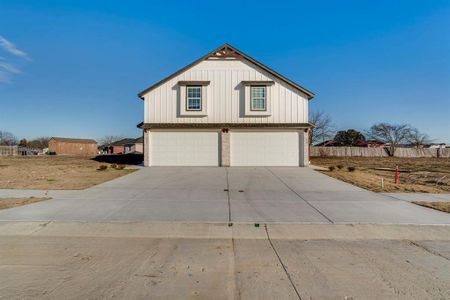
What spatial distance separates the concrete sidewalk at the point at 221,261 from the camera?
115 inches

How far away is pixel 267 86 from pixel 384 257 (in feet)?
48.6

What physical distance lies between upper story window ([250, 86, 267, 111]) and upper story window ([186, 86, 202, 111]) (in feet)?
12.8

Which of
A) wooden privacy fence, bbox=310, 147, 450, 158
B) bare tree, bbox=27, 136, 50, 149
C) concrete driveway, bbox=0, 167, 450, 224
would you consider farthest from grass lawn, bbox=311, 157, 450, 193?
bare tree, bbox=27, 136, 50, 149

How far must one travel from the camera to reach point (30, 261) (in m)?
3.62

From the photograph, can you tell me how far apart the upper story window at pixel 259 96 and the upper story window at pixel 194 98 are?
3888 millimetres

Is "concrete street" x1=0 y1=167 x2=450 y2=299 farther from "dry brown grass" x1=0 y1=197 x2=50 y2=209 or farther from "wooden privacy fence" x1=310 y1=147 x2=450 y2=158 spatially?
"wooden privacy fence" x1=310 y1=147 x2=450 y2=158

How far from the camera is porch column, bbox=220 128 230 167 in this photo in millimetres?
16594

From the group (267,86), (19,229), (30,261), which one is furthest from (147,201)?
(267,86)

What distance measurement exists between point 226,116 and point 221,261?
14170mm

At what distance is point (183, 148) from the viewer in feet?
55.4

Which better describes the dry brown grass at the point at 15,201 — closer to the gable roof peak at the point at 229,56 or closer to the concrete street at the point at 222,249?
the concrete street at the point at 222,249

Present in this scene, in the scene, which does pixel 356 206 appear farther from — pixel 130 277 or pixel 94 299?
pixel 94 299

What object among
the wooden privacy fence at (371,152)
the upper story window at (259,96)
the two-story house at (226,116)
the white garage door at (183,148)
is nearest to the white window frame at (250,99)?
the two-story house at (226,116)

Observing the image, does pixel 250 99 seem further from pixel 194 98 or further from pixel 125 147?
pixel 125 147
